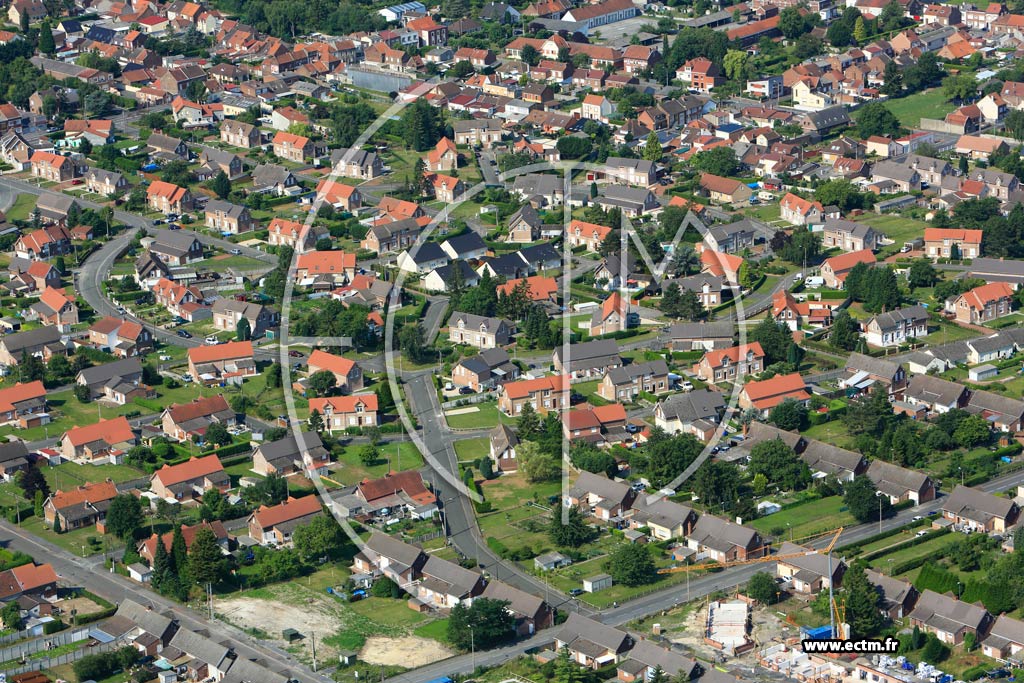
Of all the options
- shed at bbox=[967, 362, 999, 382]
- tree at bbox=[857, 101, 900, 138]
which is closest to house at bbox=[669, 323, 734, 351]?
shed at bbox=[967, 362, 999, 382]

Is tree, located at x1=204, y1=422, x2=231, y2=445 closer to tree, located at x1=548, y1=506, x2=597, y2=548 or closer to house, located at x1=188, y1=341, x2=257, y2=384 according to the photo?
house, located at x1=188, y1=341, x2=257, y2=384

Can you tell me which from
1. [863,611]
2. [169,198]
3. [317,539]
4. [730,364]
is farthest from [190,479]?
[169,198]

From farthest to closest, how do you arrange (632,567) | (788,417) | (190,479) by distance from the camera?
(788,417)
(190,479)
(632,567)

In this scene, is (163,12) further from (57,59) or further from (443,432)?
(443,432)

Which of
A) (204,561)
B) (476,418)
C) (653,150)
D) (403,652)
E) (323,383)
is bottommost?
(403,652)

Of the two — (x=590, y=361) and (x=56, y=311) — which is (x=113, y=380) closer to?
(x=56, y=311)

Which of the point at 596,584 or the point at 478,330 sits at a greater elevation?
the point at 478,330

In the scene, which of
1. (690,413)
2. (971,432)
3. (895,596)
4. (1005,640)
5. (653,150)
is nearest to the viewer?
(1005,640)
